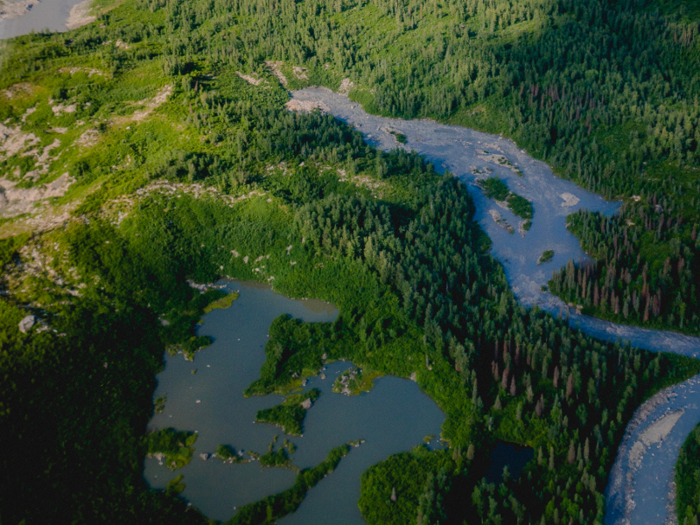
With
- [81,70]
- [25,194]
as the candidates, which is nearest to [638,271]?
[25,194]

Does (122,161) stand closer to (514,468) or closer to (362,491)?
(362,491)

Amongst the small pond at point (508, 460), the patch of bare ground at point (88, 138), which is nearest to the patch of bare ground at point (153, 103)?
the patch of bare ground at point (88, 138)

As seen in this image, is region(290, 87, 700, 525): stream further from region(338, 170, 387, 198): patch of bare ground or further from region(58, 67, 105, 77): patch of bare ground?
region(58, 67, 105, 77): patch of bare ground

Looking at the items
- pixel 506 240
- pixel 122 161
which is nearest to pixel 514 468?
pixel 506 240

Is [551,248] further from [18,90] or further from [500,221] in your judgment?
[18,90]

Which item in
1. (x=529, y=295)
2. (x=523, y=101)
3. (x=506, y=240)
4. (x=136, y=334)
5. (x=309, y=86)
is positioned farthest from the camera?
(x=309, y=86)

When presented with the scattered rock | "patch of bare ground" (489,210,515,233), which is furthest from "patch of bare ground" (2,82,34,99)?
the scattered rock

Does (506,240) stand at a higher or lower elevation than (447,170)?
lower
